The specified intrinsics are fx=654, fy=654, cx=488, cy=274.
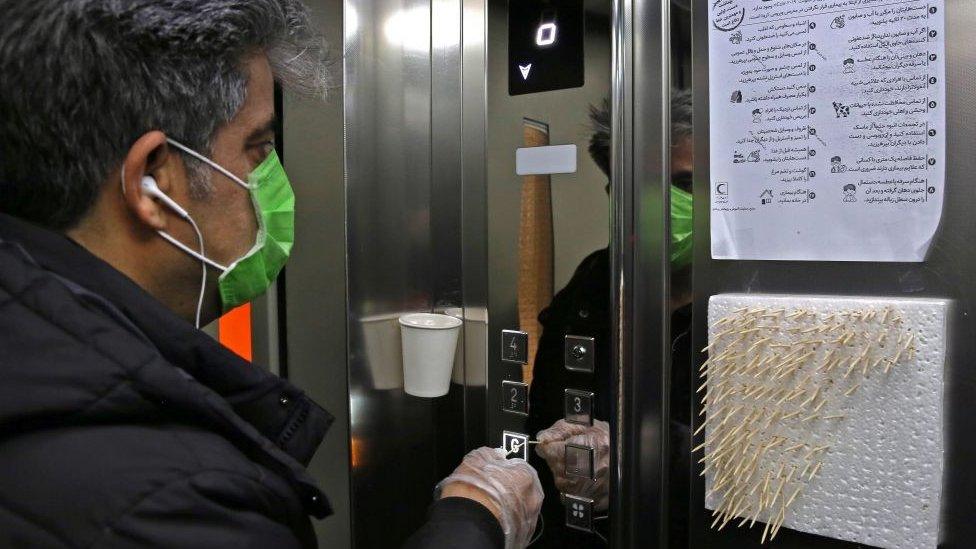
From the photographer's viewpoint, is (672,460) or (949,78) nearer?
(949,78)

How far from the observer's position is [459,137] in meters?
1.41

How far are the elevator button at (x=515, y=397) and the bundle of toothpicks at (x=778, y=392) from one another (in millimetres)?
334

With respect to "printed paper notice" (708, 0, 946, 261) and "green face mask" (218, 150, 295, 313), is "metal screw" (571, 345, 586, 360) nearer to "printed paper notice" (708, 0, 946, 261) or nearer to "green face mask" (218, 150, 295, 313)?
"printed paper notice" (708, 0, 946, 261)

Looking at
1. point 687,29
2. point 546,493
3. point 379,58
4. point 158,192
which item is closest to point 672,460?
point 546,493

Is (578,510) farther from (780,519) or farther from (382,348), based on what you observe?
(382,348)

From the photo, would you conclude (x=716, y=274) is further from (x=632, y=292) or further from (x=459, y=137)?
(x=459, y=137)

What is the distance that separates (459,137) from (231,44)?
2.19 ft

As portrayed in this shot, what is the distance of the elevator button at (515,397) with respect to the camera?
130cm

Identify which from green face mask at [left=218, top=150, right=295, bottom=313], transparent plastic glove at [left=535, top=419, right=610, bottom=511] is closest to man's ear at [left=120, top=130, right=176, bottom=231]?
green face mask at [left=218, top=150, right=295, bottom=313]

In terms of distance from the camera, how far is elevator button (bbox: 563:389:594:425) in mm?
1204

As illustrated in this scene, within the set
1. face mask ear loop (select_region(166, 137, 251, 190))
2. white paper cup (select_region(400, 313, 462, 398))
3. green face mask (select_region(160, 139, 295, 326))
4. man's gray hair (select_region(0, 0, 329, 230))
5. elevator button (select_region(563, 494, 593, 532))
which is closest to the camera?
man's gray hair (select_region(0, 0, 329, 230))

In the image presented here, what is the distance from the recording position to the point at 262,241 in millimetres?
939

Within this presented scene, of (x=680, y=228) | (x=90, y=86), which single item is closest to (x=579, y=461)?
(x=680, y=228)

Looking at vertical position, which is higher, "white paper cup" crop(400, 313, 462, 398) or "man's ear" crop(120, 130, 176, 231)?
"man's ear" crop(120, 130, 176, 231)
